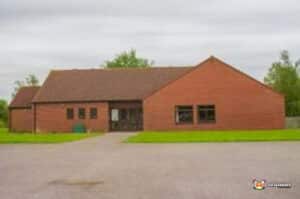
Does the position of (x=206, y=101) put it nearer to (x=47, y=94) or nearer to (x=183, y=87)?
(x=183, y=87)

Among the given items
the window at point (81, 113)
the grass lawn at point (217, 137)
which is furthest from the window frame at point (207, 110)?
the window at point (81, 113)

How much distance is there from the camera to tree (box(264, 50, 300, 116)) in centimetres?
5400

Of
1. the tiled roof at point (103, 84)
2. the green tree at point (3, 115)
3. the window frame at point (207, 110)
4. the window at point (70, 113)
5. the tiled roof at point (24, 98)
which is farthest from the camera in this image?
the green tree at point (3, 115)

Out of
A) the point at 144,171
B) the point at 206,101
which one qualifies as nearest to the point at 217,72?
the point at 206,101

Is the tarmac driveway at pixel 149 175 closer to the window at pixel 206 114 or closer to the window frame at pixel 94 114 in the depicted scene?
the window at pixel 206 114

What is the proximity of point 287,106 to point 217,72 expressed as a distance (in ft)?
43.1

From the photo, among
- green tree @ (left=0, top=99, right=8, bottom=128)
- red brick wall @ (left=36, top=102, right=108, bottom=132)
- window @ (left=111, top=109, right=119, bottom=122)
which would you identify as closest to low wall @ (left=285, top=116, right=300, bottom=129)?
window @ (left=111, top=109, right=119, bottom=122)

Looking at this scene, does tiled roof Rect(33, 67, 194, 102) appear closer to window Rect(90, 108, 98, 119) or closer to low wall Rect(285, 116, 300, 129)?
window Rect(90, 108, 98, 119)

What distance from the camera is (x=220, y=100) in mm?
44906

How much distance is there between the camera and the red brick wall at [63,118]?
4712 cm

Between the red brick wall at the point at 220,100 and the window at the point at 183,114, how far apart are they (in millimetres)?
385

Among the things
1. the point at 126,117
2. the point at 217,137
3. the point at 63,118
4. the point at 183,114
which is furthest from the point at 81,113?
the point at 217,137

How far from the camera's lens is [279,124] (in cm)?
4450

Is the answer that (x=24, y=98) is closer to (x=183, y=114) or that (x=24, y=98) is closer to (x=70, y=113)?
(x=70, y=113)
